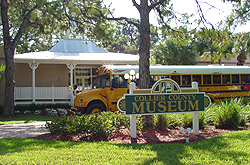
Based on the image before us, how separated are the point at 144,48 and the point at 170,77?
5379mm

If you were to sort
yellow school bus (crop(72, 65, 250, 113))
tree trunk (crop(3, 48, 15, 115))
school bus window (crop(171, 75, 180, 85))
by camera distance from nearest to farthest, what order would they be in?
yellow school bus (crop(72, 65, 250, 113)) → school bus window (crop(171, 75, 180, 85)) → tree trunk (crop(3, 48, 15, 115))

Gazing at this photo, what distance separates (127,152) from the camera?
18.4ft

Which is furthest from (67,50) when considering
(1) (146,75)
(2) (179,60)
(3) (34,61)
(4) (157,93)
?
(4) (157,93)

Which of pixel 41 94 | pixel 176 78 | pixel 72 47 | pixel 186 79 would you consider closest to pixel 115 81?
pixel 176 78

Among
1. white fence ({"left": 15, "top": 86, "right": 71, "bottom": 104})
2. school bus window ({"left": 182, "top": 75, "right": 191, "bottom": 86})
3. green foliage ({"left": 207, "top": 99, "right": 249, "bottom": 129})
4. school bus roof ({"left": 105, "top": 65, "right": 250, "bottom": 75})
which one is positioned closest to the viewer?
green foliage ({"left": 207, "top": 99, "right": 249, "bottom": 129})

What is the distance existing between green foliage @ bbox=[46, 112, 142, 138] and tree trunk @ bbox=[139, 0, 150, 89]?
149 cm

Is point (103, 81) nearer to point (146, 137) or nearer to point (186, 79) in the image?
point (186, 79)

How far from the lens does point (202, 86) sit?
14.1 meters

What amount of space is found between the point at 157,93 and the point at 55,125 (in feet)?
10.2

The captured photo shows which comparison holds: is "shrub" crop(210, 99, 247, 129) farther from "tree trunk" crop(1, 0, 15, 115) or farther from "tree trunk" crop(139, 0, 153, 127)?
"tree trunk" crop(1, 0, 15, 115)

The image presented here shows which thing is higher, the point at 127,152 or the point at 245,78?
the point at 245,78

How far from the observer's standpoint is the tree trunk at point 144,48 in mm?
8648

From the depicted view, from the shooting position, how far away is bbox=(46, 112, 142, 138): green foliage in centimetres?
703

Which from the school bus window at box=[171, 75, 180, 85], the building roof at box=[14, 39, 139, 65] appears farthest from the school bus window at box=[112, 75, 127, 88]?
the building roof at box=[14, 39, 139, 65]
